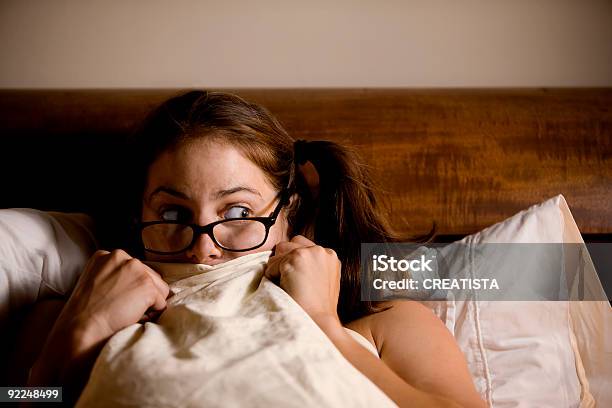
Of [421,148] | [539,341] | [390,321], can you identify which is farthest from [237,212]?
[539,341]

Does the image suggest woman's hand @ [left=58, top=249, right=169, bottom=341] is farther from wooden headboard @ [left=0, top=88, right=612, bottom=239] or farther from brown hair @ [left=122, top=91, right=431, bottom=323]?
wooden headboard @ [left=0, top=88, right=612, bottom=239]

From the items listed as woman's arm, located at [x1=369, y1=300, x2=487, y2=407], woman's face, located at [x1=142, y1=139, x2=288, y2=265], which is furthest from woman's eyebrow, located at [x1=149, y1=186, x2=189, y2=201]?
woman's arm, located at [x1=369, y1=300, x2=487, y2=407]

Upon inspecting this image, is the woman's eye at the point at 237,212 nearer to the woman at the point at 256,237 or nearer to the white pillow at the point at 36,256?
the woman at the point at 256,237

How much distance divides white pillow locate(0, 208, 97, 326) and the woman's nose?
267 millimetres

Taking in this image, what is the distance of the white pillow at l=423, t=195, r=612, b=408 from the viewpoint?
951mm

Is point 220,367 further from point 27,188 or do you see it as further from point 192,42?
point 192,42

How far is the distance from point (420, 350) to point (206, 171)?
0.43 meters

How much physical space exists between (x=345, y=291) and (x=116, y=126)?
59cm

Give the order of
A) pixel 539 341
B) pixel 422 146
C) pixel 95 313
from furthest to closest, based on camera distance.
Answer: pixel 422 146 < pixel 539 341 < pixel 95 313

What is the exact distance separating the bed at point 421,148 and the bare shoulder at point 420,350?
0.29 meters

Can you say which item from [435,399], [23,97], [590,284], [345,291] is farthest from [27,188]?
[590,284]

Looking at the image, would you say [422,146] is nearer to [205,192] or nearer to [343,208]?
Result: [343,208]

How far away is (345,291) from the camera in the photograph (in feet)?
3.32

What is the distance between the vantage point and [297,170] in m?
1.05
